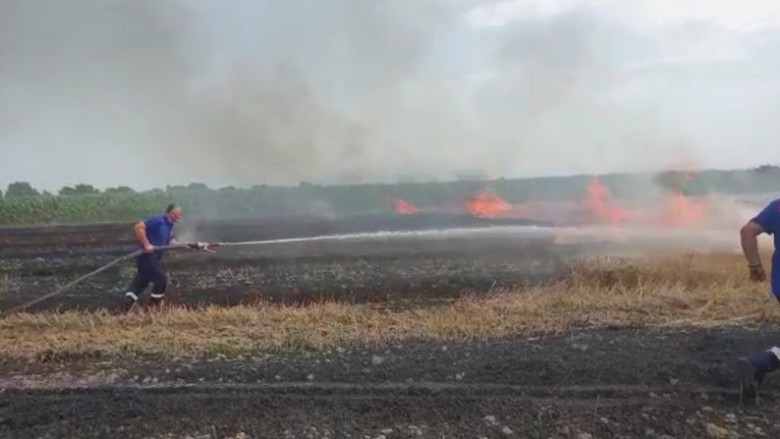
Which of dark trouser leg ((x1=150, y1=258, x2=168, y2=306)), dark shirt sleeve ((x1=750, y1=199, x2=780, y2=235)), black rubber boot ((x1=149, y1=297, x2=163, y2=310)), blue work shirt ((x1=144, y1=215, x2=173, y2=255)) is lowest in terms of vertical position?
black rubber boot ((x1=149, y1=297, x2=163, y2=310))

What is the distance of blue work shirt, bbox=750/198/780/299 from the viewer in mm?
5898

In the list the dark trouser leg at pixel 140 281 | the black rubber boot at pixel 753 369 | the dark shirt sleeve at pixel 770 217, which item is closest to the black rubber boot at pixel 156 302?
the dark trouser leg at pixel 140 281

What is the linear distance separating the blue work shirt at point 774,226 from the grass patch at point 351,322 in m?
2.55

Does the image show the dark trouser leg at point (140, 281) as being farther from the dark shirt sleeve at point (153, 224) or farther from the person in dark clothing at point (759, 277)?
the person in dark clothing at point (759, 277)

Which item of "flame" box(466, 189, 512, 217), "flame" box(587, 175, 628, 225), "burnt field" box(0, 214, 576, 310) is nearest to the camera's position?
"burnt field" box(0, 214, 576, 310)

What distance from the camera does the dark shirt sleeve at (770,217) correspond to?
596cm

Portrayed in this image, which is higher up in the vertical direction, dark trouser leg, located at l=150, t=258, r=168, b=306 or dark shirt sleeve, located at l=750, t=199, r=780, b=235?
A: dark shirt sleeve, located at l=750, t=199, r=780, b=235

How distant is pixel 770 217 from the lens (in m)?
5.98

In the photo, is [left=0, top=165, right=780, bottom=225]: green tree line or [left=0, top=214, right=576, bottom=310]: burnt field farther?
[left=0, top=165, right=780, bottom=225]: green tree line

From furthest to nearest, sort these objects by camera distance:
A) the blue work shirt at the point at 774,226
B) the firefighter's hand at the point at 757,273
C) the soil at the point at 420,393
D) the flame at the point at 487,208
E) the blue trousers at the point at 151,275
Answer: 1. the flame at the point at 487,208
2. the blue trousers at the point at 151,275
3. the firefighter's hand at the point at 757,273
4. the blue work shirt at the point at 774,226
5. the soil at the point at 420,393

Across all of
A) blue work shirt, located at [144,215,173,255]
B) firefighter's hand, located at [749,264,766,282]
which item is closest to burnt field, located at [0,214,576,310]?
blue work shirt, located at [144,215,173,255]

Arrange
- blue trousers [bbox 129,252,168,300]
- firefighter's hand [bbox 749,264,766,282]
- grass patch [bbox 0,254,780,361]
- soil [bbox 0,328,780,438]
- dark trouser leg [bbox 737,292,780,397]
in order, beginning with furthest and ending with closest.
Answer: blue trousers [bbox 129,252,168,300] → grass patch [bbox 0,254,780,361] → firefighter's hand [bbox 749,264,766,282] → dark trouser leg [bbox 737,292,780,397] → soil [bbox 0,328,780,438]

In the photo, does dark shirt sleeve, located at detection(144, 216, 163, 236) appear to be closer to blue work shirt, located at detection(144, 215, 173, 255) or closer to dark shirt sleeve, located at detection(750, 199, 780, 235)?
blue work shirt, located at detection(144, 215, 173, 255)

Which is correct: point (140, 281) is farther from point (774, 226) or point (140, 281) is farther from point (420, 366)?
point (774, 226)
